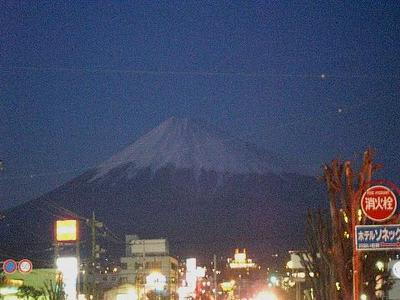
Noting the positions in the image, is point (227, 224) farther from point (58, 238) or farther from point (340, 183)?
point (340, 183)

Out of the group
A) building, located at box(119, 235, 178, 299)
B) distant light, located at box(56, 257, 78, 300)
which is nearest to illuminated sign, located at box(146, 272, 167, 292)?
building, located at box(119, 235, 178, 299)

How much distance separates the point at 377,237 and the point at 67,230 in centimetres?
4091

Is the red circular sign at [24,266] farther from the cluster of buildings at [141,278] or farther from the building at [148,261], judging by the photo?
the building at [148,261]

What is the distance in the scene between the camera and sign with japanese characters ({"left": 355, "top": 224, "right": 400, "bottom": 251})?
52.1ft

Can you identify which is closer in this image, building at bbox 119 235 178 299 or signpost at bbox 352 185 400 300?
signpost at bbox 352 185 400 300

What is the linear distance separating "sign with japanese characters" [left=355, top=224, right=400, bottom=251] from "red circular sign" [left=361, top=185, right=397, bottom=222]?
1.32 feet

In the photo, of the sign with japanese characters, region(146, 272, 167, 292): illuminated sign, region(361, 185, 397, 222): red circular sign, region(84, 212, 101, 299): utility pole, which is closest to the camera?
the sign with japanese characters

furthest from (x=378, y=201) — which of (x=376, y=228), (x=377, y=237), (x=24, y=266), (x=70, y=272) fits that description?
(x=70, y=272)

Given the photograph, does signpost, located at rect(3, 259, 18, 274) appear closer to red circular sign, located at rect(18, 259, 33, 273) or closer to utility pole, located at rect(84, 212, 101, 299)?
red circular sign, located at rect(18, 259, 33, 273)

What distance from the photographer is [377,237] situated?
1597 centimetres

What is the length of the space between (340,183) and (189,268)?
77.7 metres

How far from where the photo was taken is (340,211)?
18.8m

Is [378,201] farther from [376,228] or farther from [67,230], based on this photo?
[67,230]

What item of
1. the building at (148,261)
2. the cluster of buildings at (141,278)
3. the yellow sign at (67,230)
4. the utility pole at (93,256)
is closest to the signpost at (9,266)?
the cluster of buildings at (141,278)
